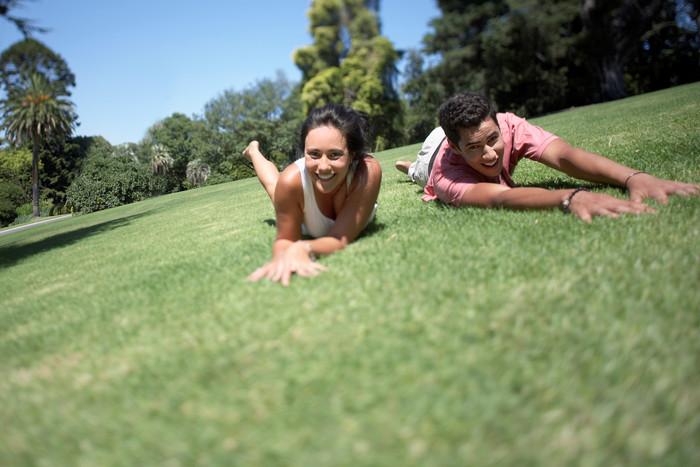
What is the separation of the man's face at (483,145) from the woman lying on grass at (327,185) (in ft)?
2.92

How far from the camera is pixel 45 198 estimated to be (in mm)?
39375

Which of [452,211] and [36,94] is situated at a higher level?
[36,94]

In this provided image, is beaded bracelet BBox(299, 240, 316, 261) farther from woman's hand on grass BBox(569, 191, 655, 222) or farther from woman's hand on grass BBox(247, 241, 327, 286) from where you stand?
woman's hand on grass BBox(569, 191, 655, 222)

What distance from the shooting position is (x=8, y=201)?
109ft

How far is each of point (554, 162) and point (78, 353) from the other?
386cm

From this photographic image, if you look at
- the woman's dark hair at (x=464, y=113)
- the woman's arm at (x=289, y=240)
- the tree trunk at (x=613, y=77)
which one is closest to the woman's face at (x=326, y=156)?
the woman's arm at (x=289, y=240)

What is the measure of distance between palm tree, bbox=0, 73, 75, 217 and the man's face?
40.7m

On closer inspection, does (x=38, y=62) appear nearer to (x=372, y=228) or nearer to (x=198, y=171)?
(x=198, y=171)

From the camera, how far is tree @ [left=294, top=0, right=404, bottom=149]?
38.9 metres

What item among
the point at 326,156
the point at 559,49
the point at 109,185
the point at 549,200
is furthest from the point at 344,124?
the point at 559,49

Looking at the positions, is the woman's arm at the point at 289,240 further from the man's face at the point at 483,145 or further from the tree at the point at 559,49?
the tree at the point at 559,49

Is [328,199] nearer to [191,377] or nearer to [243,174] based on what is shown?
[191,377]

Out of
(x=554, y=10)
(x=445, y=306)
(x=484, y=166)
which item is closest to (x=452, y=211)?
(x=484, y=166)

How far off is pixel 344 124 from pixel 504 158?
181 cm
